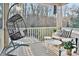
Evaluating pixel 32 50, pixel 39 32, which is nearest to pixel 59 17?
pixel 39 32

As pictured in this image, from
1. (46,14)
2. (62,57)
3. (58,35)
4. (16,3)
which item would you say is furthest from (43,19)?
(62,57)

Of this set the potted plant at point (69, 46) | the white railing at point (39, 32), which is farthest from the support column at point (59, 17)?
the potted plant at point (69, 46)

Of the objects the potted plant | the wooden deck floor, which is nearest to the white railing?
the wooden deck floor

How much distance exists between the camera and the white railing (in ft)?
7.20

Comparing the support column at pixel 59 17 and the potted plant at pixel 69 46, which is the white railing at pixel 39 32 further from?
the potted plant at pixel 69 46

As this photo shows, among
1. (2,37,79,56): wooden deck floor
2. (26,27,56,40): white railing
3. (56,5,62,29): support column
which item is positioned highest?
(56,5,62,29): support column

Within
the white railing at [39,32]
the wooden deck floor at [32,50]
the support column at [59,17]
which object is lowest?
the wooden deck floor at [32,50]

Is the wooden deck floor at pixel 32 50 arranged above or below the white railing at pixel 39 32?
below

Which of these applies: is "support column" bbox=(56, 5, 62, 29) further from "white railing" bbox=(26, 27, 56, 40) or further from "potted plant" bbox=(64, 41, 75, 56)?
"potted plant" bbox=(64, 41, 75, 56)

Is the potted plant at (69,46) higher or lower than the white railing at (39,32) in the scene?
lower

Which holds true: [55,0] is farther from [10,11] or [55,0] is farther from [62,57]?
[62,57]

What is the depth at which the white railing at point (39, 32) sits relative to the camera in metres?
2.20

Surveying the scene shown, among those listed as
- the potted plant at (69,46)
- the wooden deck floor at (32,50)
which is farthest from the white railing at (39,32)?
the potted plant at (69,46)

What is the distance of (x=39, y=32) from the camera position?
2.22 metres
